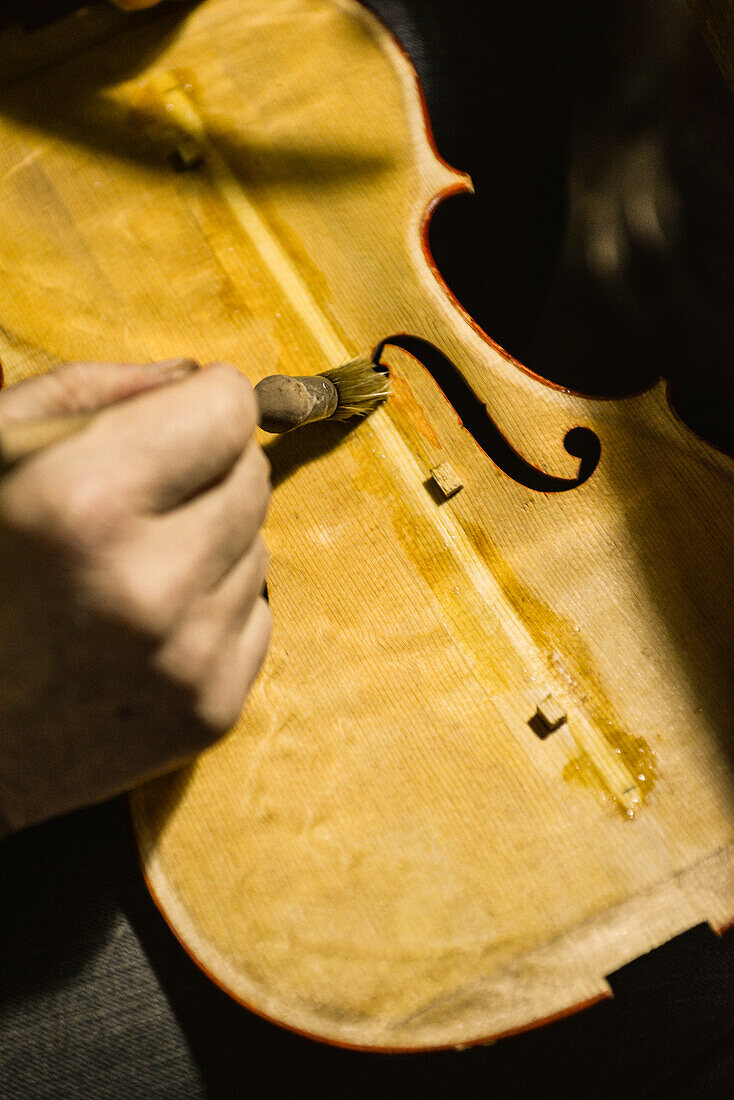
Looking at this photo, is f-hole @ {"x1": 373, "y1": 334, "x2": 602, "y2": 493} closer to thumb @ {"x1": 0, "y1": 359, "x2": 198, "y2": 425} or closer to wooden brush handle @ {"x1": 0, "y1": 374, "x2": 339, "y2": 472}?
wooden brush handle @ {"x1": 0, "y1": 374, "x2": 339, "y2": 472}

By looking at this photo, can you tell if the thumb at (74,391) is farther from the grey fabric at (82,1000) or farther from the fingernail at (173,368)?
the grey fabric at (82,1000)

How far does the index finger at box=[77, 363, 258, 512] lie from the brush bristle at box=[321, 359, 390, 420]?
262 mm

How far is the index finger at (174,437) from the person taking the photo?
0.61 m

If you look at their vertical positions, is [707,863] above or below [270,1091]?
above

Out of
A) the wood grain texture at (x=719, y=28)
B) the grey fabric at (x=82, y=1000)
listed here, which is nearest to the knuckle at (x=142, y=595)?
the grey fabric at (x=82, y=1000)

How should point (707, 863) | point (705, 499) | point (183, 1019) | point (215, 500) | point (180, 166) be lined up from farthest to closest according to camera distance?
1. point (183, 1019)
2. point (180, 166)
3. point (705, 499)
4. point (707, 863)
5. point (215, 500)

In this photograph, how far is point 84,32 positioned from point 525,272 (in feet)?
3.00

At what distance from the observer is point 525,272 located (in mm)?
1264

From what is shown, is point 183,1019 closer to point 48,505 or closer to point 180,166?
point 48,505

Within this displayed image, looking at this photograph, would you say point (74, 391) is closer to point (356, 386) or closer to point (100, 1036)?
point (356, 386)

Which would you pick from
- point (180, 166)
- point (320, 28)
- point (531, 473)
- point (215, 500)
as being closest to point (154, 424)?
point (215, 500)

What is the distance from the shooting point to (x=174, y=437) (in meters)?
0.64

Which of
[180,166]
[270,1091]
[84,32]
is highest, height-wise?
[84,32]

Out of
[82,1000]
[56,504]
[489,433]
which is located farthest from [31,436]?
[82,1000]
